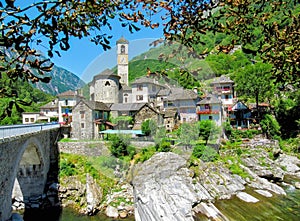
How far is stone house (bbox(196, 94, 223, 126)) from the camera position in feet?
69.5

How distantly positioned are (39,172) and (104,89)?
38.1 feet

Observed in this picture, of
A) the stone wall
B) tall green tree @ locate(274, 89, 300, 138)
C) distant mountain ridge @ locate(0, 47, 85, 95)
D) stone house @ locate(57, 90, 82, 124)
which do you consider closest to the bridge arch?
distant mountain ridge @ locate(0, 47, 85, 95)

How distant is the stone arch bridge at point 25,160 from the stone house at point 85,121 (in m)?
1.45

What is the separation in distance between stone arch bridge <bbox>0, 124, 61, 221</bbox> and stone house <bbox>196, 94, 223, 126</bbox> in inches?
460

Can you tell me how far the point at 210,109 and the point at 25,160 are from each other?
1399cm

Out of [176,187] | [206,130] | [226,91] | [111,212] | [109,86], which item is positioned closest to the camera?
[176,187]

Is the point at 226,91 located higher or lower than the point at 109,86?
lower

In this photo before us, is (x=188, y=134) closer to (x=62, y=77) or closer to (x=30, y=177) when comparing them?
(x=30, y=177)

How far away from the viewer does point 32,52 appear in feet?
6.25

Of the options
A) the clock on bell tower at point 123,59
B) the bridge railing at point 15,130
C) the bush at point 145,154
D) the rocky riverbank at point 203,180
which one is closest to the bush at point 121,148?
the bush at point 145,154

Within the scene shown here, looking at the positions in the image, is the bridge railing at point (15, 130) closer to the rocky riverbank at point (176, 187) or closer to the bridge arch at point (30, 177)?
the bridge arch at point (30, 177)

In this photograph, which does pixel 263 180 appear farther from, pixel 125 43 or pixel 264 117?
pixel 125 43

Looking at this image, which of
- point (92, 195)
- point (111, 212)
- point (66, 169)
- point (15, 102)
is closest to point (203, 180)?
point (111, 212)

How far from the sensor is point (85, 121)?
20.8 m
